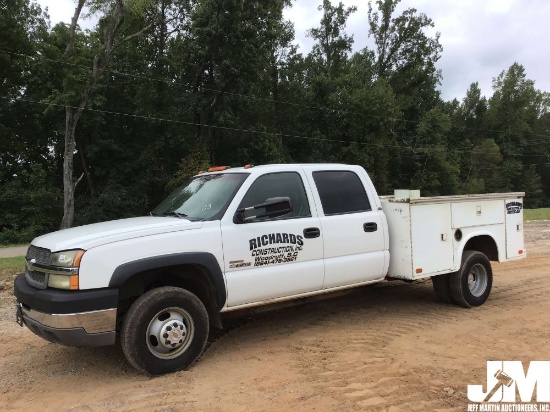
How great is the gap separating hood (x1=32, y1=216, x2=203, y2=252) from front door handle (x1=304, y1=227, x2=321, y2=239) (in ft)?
4.00

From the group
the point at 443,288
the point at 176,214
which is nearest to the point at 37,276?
the point at 176,214

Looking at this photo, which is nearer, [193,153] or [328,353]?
[328,353]

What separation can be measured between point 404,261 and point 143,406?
11.7 feet

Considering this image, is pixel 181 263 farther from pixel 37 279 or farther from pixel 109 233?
pixel 37 279

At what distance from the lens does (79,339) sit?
398 centimetres

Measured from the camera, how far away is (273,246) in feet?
16.1

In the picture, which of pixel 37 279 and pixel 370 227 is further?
pixel 370 227

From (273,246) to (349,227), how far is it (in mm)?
1110

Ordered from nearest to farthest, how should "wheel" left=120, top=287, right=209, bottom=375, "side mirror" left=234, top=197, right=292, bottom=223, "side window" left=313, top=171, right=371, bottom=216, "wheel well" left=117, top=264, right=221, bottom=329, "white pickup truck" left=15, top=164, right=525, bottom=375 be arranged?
"white pickup truck" left=15, top=164, right=525, bottom=375 < "wheel" left=120, top=287, right=209, bottom=375 < "wheel well" left=117, top=264, right=221, bottom=329 < "side mirror" left=234, top=197, right=292, bottom=223 < "side window" left=313, top=171, right=371, bottom=216

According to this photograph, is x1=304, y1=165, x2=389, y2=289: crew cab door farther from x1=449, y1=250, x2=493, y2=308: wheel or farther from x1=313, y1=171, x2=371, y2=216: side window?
x1=449, y1=250, x2=493, y2=308: wheel

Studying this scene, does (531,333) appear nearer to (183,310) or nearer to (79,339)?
(183,310)

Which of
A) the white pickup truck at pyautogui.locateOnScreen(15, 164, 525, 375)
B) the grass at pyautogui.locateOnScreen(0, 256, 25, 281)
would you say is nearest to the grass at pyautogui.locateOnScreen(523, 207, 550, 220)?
the white pickup truck at pyautogui.locateOnScreen(15, 164, 525, 375)

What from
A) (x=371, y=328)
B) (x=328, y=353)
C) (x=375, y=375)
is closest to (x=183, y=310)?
(x=328, y=353)

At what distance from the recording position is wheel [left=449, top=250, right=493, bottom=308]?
6488 mm
